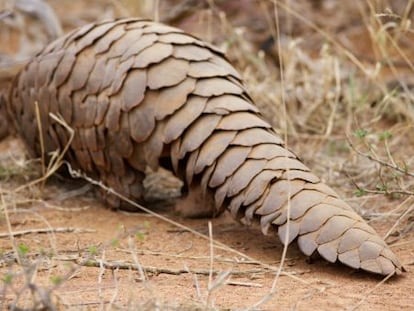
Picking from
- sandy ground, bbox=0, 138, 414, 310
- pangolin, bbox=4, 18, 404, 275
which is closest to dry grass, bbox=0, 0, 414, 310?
sandy ground, bbox=0, 138, 414, 310

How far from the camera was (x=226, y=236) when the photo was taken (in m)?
2.43

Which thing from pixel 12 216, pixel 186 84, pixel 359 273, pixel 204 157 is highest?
pixel 186 84

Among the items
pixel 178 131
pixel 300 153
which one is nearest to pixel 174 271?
pixel 178 131

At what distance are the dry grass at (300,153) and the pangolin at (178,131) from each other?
11cm

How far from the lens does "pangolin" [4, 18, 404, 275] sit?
82.0 inches

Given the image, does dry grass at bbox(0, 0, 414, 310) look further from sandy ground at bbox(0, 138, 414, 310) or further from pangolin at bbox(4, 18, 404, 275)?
pangolin at bbox(4, 18, 404, 275)

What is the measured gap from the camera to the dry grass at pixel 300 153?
176 centimetres

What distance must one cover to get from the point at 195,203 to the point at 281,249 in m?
0.44

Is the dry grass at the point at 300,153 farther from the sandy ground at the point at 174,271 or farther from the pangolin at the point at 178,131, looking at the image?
the pangolin at the point at 178,131

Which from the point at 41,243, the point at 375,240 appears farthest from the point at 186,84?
the point at 375,240

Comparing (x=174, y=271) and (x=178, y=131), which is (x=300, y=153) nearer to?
(x=178, y=131)

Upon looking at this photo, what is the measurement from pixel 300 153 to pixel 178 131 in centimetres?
96

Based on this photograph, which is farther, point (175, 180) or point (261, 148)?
point (175, 180)

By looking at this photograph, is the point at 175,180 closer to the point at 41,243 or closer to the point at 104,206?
the point at 104,206
